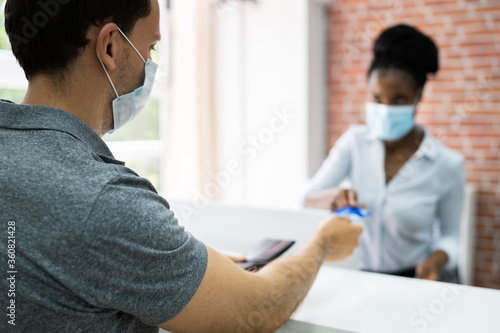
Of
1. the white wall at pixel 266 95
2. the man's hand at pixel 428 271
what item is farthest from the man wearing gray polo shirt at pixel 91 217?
the white wall at pixel 266 95

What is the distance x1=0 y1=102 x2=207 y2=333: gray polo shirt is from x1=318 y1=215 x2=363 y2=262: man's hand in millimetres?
→ 479

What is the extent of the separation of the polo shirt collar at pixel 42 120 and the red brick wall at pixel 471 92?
10.6 feet

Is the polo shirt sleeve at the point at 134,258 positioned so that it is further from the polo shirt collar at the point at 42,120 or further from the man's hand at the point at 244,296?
the polo shirt collar at the point at 42,120

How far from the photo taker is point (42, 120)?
0.83 m

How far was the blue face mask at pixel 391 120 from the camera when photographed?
209 cm

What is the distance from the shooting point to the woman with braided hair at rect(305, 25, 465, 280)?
2.01 m

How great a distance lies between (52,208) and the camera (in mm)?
737

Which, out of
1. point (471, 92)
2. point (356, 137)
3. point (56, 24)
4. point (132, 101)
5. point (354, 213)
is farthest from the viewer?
point (471, 92)

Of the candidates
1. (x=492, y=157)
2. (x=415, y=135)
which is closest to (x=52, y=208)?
(x=415, y=135)

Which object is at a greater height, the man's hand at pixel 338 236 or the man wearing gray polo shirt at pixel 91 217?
the man wearing gray polo shirt at pixel 91 217

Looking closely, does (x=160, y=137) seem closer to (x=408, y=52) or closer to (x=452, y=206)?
(x=408, y=52)

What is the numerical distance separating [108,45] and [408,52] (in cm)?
151

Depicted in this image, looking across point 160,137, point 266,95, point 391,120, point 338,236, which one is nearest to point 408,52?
point 391,120

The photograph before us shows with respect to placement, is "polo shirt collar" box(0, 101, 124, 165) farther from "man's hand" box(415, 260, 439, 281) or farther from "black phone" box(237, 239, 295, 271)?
"man's hand" box(415, 260, 439, 281)
